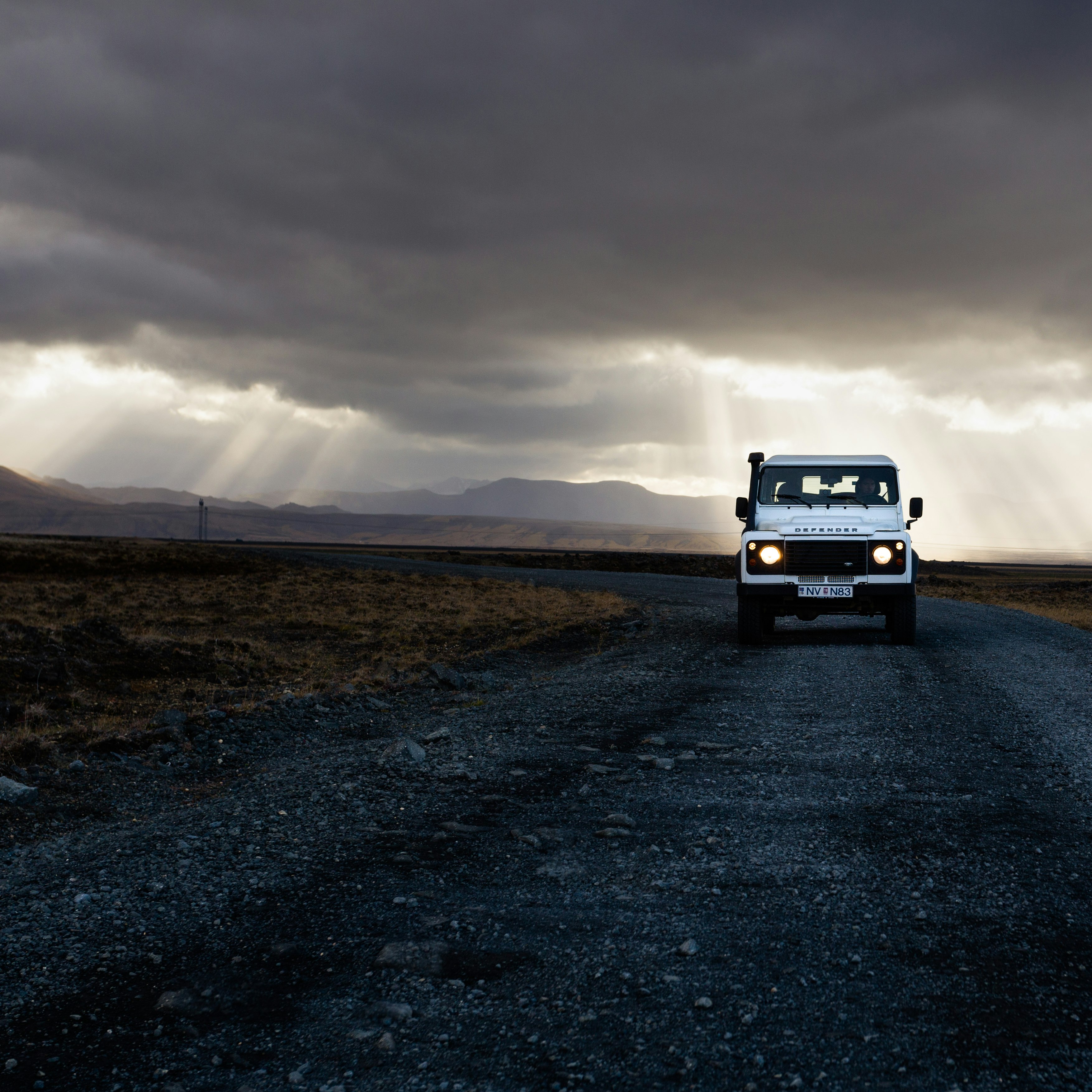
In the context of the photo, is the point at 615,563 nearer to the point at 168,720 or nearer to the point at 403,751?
the point at 168,720

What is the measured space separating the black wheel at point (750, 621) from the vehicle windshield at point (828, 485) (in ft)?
6.17

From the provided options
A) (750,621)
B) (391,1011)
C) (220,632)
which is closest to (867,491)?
(750,621)

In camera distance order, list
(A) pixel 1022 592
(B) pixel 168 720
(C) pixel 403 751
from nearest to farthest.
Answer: (C) pixel 403 751, (B) pixel 168 720, (A) pixel 1022 592

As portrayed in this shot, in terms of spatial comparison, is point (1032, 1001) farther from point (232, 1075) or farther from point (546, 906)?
point (232, 1075)

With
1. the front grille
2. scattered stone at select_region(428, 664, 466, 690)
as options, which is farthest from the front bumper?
scattered stone at select_region(428, 664, 466, 690)

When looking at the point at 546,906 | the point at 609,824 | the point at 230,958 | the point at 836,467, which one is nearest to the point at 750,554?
the point at 836,467

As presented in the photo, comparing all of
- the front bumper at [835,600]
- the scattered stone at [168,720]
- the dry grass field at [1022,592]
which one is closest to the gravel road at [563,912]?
the scattered stone at [168,720]

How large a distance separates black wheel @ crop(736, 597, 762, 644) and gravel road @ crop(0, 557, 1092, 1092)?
627cm

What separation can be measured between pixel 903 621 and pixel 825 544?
7.05 feet

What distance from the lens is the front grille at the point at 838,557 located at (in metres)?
14.3

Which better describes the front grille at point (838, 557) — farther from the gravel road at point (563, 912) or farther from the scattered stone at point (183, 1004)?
the scattered stone at point (183, 1004)

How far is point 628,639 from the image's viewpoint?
17844mm

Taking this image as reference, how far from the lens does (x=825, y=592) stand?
1431 centimetres

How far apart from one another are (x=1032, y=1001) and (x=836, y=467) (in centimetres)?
1309
